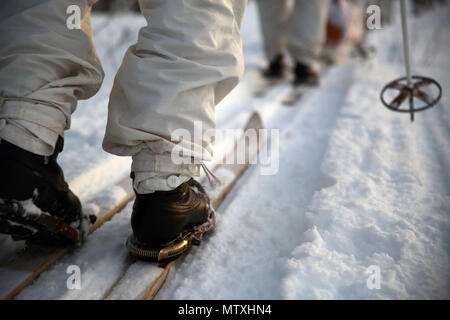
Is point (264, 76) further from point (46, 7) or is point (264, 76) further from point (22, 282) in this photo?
point (22, 282)

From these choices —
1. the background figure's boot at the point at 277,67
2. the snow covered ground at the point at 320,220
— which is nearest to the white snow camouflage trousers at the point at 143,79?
the snow covered ground at the point at 320,220

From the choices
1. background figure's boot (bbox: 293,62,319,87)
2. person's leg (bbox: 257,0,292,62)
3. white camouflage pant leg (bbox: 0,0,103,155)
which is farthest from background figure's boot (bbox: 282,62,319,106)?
white camouflage pant leg (bbox: 0,0,103,155)

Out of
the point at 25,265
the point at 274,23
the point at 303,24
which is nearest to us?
the point at 25,265

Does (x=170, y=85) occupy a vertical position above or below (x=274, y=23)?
below

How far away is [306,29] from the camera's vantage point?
304 cm

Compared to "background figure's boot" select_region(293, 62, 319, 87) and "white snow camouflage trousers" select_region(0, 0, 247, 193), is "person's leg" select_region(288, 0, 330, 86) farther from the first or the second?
"white snow camouflage trousers" select_region(0, 0, 247, 193)

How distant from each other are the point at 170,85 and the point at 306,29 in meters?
2.72

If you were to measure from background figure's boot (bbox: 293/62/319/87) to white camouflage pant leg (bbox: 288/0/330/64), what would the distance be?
6 centimetres

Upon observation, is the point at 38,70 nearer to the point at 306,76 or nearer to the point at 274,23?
the point at 306,76

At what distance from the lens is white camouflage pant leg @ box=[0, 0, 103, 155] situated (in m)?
0.75

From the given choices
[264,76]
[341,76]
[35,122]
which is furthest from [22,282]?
[341,76]

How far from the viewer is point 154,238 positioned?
0.85 metres

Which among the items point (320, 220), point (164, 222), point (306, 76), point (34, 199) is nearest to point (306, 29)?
point (306, 76)

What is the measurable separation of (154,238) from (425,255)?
76cm
